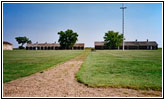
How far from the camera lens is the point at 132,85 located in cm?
587

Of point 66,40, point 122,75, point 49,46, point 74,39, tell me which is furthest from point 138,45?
point 122,75

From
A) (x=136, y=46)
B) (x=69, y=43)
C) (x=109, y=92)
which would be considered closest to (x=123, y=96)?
(x=109, y=92)

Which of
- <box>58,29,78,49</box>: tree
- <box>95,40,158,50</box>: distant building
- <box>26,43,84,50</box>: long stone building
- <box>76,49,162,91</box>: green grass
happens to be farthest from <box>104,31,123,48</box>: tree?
<box>76,49,162,91</box>: green grass

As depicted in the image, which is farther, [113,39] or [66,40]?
[66,40]

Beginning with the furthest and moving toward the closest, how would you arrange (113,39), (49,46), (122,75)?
(49,46) < (113,39) < (122,75)

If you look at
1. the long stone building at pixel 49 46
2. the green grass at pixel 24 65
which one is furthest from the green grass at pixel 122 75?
the long stone building at pixel 49 46

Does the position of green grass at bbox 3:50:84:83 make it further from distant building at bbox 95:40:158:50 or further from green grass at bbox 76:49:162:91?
distant building at bbox 95:40:158:50

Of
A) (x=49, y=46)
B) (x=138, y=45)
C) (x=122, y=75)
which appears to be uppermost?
(x=138, y=45)

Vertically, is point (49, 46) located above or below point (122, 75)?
above

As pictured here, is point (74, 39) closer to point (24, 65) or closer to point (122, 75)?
point (24, 65)

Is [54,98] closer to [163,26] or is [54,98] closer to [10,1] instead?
[10,1]

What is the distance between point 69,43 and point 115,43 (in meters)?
24.7

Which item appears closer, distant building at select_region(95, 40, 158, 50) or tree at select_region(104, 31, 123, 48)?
tree at select_region(104, 31, 123, 48)

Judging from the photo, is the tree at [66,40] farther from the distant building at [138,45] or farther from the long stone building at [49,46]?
the distant building at [138,45]
